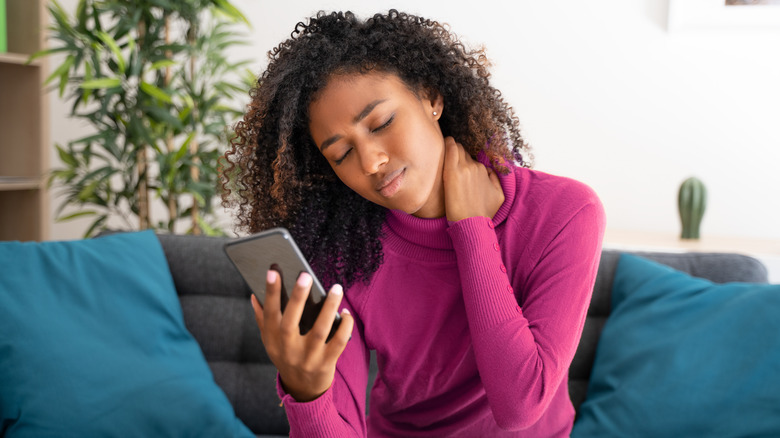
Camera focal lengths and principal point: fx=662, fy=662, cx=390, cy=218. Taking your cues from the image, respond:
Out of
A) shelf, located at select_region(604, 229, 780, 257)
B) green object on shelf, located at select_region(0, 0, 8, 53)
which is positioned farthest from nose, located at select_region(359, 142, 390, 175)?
green object on shelf, located at select_region(0, 0, 8, 53)

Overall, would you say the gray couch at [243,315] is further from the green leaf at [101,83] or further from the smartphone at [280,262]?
the smartphone at [280,262]

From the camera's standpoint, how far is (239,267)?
0.82 meters

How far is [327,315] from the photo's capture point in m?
0.75

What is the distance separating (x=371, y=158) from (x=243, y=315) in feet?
3.03

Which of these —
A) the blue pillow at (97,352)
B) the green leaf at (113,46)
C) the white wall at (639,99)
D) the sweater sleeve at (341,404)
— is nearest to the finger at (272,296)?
the sweater sleeve at (341,404)

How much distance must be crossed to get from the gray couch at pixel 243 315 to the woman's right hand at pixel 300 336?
2.76ft

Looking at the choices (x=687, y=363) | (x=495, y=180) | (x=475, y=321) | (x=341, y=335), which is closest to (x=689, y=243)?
(x=687, y=363)

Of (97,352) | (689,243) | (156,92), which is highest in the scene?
(156,92)

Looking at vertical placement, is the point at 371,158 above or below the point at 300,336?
above

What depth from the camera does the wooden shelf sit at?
2.45m

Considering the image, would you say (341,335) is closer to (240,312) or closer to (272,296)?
(272,296)

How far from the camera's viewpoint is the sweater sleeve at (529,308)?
2.94ft

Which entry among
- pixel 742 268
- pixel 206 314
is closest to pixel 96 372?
pixel 206 314

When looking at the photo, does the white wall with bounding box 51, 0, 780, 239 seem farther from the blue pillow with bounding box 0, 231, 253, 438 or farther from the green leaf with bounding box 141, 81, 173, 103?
the blue pillow with bounding box 0, 231, 253, 438
